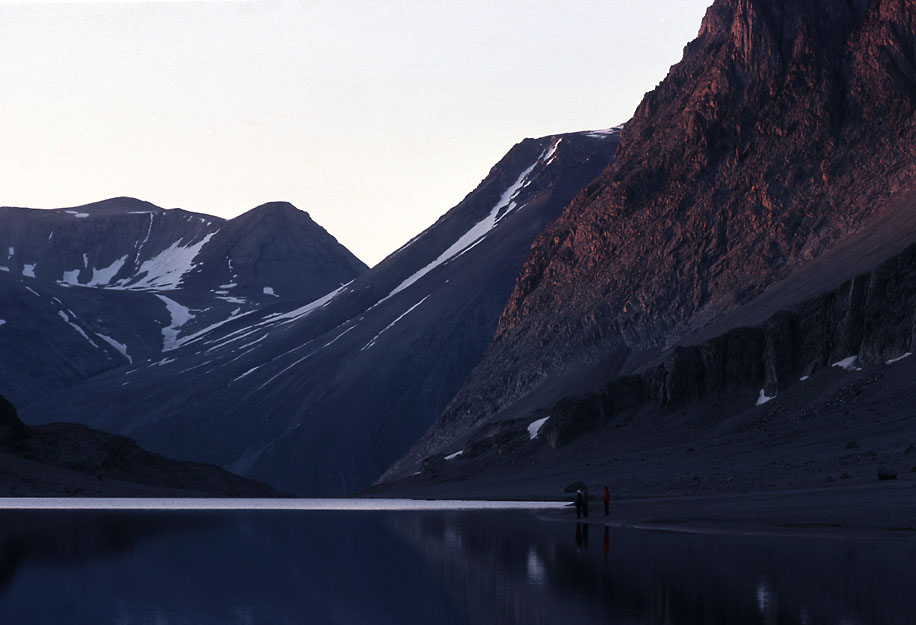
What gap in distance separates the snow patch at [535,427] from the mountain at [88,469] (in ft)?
117

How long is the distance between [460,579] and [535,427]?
93580mm

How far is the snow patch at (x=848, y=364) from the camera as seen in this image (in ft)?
306

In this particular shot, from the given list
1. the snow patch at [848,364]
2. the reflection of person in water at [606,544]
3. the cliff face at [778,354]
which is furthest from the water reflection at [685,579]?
the cliff face at [778,354]

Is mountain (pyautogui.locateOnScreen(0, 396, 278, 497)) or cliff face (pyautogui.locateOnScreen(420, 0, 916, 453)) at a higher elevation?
cliff face (pyautogui.locateOnScreen(420, 0, 916, 453))

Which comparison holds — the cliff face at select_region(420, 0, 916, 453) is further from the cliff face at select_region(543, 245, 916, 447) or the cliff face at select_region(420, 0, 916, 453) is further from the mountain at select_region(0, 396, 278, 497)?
the mountain at select_region(0, 396, 278, 497)

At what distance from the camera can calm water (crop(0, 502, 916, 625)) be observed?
22.6m

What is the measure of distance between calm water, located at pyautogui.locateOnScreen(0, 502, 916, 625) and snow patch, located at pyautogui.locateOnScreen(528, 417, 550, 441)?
74.4 metres

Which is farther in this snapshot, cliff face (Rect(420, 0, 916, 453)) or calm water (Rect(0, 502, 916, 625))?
cliff face (Rect(420, 0, 916, 453))

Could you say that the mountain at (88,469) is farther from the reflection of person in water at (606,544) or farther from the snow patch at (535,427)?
the reflection of person in water at (606,544)

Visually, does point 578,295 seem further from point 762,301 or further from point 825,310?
point 825,310

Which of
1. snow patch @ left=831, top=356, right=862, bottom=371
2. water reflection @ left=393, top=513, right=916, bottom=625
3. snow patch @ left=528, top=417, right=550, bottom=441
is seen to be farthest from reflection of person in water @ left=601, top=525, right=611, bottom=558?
snow patch @ left=528, top=417, right=550, bottom=441

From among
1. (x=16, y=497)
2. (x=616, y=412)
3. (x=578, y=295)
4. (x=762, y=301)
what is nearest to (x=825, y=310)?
(x=762, y=301)

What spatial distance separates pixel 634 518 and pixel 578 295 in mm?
94095

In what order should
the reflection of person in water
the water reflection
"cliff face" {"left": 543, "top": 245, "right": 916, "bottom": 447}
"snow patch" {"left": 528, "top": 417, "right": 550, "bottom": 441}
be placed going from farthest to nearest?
1. "snow patch" {"left": 528, "top": 417, "right": 550, "bottom": 441}
2. "cliff face" {"left": 543, "top": 245, "right": 916, "bottom": 447}
3. the reflection of person in water
4. the water reflection
